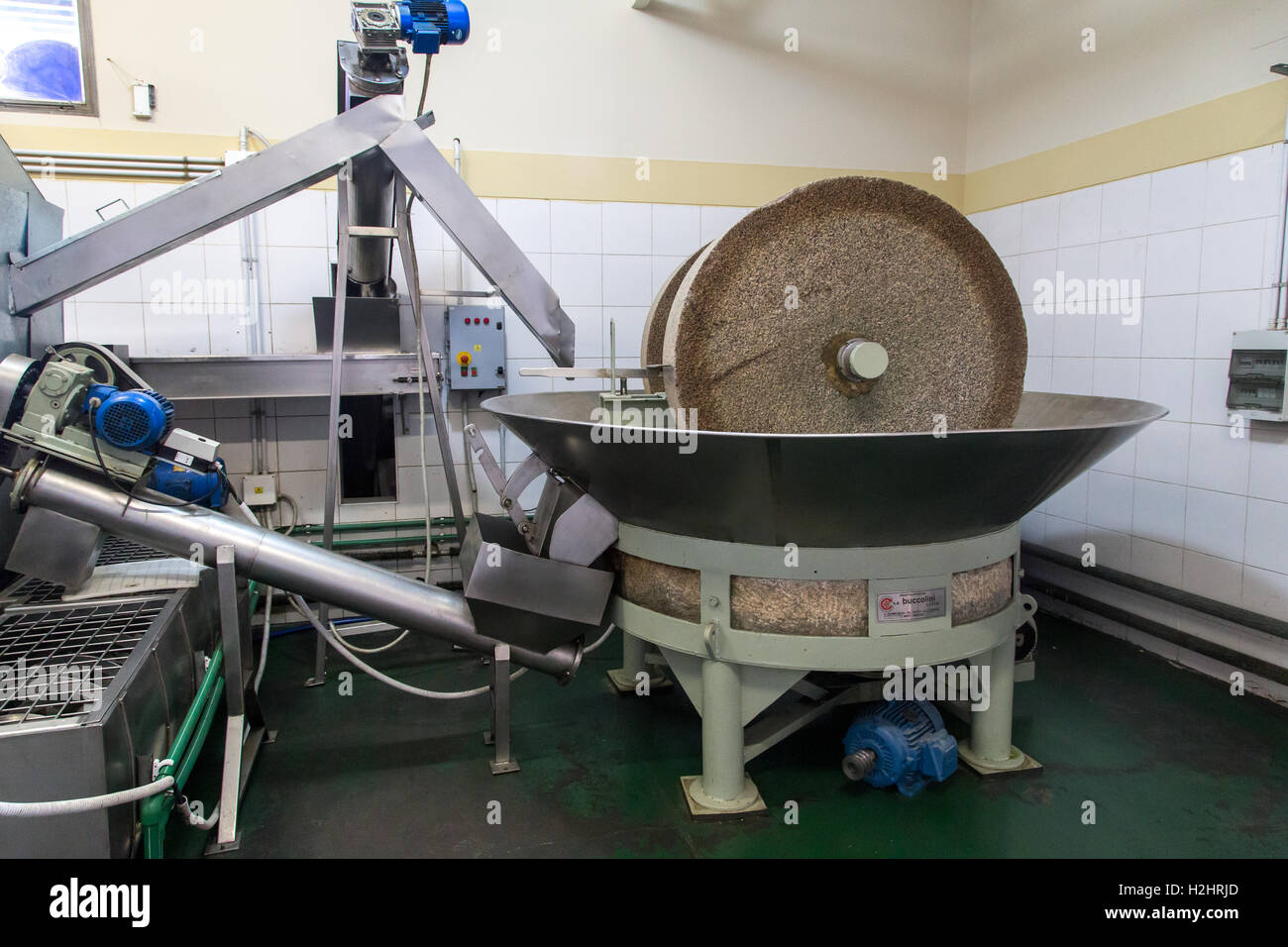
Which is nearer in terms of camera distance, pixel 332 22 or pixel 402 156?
pixel 402 156

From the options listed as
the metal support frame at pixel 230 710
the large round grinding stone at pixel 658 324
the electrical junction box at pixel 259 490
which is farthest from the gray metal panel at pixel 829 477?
the electrical junction box at pixel 259 490

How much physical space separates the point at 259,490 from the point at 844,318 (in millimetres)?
2508

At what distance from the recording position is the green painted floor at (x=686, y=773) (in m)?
1.93

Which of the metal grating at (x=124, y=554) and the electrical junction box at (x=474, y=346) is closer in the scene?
the metal grating at (x=124, y=554)

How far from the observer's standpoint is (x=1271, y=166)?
2.58 metres

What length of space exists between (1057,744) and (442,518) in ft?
8.14

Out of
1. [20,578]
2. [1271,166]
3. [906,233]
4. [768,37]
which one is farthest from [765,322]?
[768,37]

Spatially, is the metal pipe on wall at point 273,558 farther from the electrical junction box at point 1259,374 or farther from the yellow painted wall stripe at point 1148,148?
the yellow painted wall stripe at point 1148,148

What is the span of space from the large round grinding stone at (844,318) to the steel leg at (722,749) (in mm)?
622

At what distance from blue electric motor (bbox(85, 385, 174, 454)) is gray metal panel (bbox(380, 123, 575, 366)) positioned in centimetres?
98

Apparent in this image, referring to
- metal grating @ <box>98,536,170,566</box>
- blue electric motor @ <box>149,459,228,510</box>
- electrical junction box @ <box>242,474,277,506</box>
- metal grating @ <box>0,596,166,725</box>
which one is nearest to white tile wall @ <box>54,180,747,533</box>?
electrical junction box @ <box>242,474,277,506</box>

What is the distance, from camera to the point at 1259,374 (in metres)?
2.57

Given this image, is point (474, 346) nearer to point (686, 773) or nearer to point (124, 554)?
point (124, 554)
